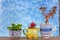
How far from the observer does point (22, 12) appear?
78.5 inches

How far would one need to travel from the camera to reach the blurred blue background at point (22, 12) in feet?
6.49

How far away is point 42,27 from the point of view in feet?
4.04

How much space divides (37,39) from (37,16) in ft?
2.54

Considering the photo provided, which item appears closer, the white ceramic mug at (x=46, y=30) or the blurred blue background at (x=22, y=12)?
the white ceramic mug at (x=46, y=30)

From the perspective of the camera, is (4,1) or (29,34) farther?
(4,1)

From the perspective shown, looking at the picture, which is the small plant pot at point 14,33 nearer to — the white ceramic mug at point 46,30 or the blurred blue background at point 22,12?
the white ceramic mug at point 46,30

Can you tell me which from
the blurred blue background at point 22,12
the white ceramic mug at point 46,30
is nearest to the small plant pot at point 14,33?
the white ceramic mug at point 46,30

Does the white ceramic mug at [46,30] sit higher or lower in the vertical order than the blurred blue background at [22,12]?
lower

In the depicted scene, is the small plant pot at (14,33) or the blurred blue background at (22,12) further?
the blurred blue background at (22,12)

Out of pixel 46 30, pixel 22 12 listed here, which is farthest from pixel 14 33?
pixel 22 12

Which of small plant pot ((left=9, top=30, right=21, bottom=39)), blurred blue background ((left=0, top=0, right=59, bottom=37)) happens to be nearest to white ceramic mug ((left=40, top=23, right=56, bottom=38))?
small plant pot ((left=9, top=30, right=21, bottom=39))

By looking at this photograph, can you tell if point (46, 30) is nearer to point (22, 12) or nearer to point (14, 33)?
point (14, 33)

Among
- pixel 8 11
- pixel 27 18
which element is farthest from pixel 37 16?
pixel 8 11

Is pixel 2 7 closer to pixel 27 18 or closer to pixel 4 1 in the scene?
pixel 4 1
